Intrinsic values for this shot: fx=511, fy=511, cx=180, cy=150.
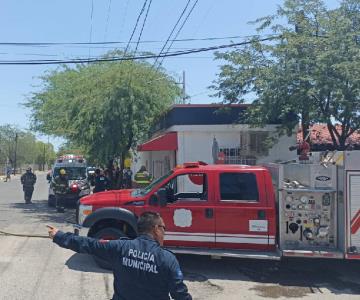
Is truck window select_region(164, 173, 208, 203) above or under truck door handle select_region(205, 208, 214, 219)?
above

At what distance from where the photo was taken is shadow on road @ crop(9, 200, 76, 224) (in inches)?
639

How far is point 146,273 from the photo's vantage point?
334 centimetres

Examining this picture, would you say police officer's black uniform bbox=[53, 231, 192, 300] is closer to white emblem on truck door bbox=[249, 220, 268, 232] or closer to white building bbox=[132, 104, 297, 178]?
white emblem on truck door bbox=[249, 220, 268, 232]

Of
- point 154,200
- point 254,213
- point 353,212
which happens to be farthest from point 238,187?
point 353,212

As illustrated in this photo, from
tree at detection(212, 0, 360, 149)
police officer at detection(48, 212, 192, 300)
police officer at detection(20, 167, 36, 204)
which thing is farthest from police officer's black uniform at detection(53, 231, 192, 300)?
police officer at detection(20, 167, 36, 204)

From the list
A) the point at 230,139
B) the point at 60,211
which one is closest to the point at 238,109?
the point at 230,139

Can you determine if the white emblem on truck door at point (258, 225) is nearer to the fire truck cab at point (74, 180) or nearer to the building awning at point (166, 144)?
the building awning at point (166, 144)

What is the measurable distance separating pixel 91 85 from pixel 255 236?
→ 11.2m

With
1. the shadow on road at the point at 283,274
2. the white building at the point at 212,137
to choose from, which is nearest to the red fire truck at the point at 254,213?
the shadow on road at the point at 283,274

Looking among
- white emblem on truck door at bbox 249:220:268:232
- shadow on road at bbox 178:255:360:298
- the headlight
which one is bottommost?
shadow on road at bbox 178:255:360:298

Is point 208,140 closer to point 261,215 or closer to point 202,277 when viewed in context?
point 261,215

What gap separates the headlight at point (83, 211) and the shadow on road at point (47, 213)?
610cm

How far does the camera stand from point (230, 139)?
17.8 meters

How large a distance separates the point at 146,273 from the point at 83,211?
6232mm
